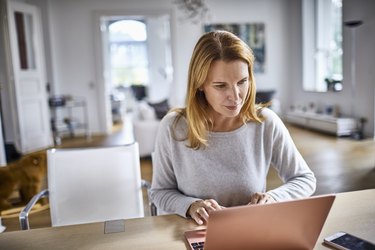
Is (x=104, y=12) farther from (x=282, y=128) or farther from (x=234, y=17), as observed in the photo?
(x=282, y=128)

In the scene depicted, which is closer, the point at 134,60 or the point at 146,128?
the point at 146,128

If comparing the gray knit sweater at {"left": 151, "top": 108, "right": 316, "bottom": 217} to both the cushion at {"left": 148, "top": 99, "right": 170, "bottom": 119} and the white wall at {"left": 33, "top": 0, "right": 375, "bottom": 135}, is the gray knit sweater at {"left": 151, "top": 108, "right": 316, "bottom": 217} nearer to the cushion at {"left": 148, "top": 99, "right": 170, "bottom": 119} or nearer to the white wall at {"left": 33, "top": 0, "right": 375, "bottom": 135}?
the cushion at {"left": 148, "top": 99, "right": 170, "bottom": 119}

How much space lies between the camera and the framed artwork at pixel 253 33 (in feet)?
23.2

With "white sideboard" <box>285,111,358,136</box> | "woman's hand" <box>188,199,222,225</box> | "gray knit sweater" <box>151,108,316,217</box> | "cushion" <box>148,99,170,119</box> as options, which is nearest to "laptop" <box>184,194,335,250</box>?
"woman's hand" <box>188,199,222,225</box>

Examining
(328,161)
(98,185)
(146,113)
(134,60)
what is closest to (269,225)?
(98,185)

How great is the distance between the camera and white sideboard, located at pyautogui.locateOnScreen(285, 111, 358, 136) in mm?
5523

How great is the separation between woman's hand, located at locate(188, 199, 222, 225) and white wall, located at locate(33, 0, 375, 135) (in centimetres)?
547

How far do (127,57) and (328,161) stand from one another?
26.1 feet

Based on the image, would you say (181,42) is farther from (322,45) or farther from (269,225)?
(269,225)

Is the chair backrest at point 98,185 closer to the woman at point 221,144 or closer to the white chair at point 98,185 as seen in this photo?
the white chair at point 98,185

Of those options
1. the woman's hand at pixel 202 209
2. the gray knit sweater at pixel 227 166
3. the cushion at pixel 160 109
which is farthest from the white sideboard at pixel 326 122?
the woman's hand at pixel 202 209

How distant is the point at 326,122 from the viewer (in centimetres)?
584

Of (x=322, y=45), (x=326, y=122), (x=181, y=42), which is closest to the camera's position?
(x=326, y=122)

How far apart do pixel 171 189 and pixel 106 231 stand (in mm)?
331
